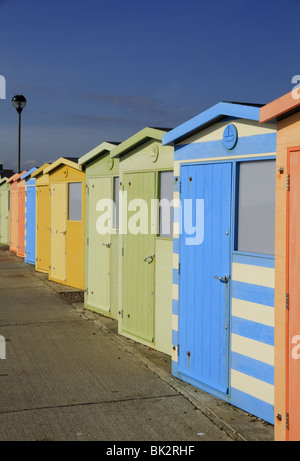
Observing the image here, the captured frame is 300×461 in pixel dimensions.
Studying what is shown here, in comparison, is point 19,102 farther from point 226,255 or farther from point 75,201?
point 226,255

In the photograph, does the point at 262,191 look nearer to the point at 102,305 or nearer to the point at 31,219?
the point at 102,305

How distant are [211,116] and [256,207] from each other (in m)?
1.11

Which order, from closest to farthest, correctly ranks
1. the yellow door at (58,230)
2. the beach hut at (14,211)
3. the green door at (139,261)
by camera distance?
the green door at (139,261) → the yellow door at (58,230) → the beach hut at (14,211)

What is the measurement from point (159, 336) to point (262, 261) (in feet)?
9.20

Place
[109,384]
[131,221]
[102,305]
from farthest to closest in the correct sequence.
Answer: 1. [102,305]
2. [131,221]
3. [109,384]

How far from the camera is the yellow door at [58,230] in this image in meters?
13.4

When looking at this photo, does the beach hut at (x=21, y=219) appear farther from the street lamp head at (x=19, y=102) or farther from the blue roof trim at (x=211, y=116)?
the blue roof trim at (x=211, y=116)

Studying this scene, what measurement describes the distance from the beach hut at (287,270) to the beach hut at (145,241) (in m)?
2.98

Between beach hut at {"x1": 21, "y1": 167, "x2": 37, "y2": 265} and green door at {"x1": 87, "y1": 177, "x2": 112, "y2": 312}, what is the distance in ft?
23.3

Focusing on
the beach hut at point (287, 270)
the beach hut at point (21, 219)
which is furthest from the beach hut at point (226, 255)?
the beach hut at point (21, 219)

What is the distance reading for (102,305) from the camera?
402 inches

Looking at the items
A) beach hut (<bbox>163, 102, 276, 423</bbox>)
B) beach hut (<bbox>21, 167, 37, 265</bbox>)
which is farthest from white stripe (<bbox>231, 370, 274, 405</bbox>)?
beach hut (<bbox>21, 167, 37, 265</bbox>)

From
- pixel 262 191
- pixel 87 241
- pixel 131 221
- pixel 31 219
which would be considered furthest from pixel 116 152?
pixel 31 219

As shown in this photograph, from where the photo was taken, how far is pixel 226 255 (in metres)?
5.89
